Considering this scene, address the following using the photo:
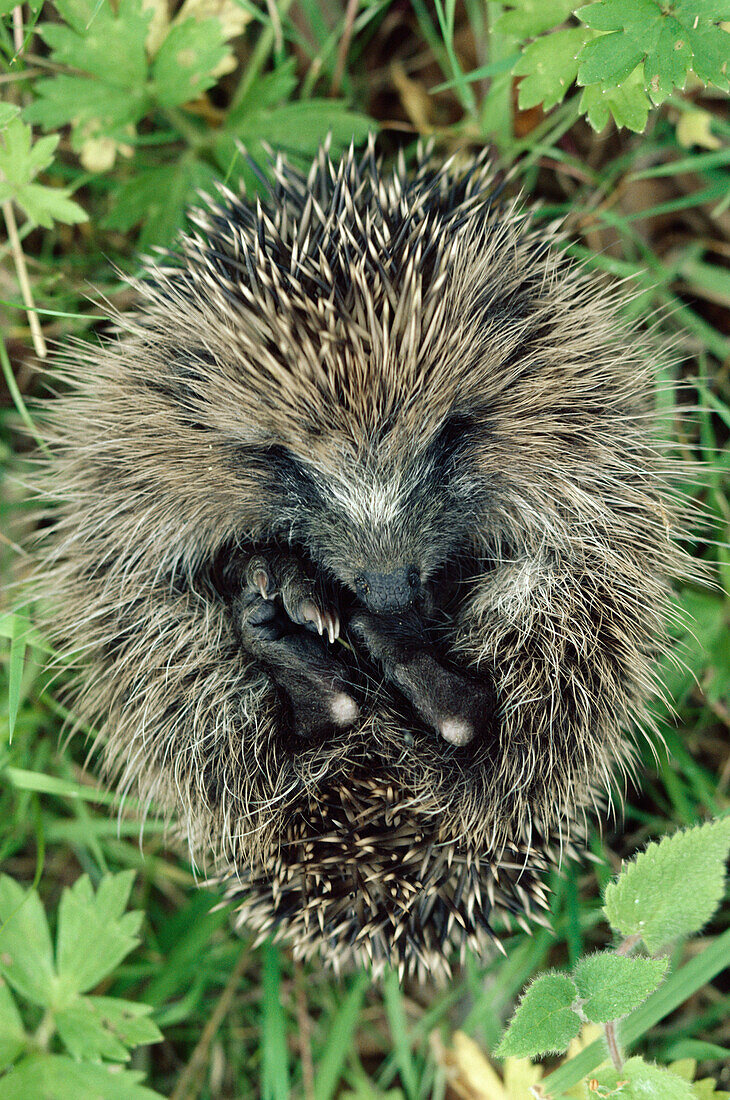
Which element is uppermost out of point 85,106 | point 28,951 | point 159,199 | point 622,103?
point 622,103

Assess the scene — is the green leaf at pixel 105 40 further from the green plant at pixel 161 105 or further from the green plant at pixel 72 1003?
the green plant at pixel 72 1003

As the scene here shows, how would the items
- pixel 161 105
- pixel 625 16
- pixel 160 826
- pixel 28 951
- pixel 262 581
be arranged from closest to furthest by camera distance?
1. pixel 625 16
2. pixel 262 581
3. pixel 28 951
4. pixel 161 105
5. pixel 160 826

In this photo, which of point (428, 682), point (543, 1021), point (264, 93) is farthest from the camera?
point (264, 93)

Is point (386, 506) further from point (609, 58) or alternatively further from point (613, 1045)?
point (613, 1045)

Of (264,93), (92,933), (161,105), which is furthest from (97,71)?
(92,933)

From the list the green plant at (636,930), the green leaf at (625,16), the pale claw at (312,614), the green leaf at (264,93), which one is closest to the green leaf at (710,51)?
the green leaf at (625,16)

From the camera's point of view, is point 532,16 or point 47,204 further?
point 47,204

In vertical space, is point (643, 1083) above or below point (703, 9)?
below
